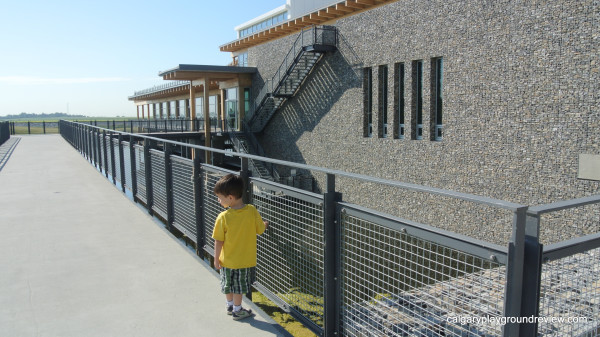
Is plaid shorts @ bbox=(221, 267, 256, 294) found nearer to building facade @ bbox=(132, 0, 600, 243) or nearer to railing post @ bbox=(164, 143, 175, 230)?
railing post @ bbox=(164, 143, 175, 230)

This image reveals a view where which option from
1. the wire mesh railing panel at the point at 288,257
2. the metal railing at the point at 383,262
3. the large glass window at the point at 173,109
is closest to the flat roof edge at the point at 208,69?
the metal railing at the point at 383,262

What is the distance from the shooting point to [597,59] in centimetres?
1114

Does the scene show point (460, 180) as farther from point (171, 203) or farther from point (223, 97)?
point (223, 97)

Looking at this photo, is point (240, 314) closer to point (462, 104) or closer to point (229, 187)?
point (229, 187)

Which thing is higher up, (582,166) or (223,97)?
(223,97)

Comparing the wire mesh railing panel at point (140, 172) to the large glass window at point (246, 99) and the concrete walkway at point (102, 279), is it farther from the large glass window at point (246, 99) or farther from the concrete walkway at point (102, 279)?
the large glass window at point (246, 99)

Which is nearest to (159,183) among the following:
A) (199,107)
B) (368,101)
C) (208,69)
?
(368,101)

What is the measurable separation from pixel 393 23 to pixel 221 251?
52.0 ft

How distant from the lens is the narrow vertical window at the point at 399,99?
59.3ft

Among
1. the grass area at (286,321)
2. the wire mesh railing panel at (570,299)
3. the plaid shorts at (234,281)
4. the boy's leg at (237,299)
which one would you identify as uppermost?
the wire mesh railing panel at (570,299)

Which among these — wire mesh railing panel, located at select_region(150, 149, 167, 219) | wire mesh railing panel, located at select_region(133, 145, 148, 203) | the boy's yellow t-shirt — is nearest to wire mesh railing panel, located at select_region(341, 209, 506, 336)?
the boy's yellow t-shirt

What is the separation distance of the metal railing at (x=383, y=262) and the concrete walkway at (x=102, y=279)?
0.48 metres

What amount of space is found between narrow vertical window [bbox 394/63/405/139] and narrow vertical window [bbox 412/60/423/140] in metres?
0.79

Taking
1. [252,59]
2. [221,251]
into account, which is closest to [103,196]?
[221,251]
